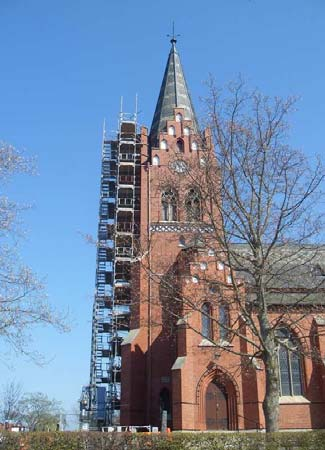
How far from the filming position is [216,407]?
2744 centimetres

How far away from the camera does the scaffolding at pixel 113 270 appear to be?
3569 centimetres

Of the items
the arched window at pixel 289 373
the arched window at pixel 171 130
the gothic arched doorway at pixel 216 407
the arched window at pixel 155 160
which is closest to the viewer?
the gothic arched doorway at pixel 216 407

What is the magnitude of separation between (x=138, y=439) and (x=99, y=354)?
2440 centimetres

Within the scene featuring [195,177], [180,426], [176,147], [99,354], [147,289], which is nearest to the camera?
[195,177]

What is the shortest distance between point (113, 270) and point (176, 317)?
1114 centimetres

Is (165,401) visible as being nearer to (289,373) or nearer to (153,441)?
(289,373)

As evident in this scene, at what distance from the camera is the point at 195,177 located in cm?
1866

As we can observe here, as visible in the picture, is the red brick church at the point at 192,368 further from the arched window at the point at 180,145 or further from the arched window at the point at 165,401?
the arched window at the point at 180,145

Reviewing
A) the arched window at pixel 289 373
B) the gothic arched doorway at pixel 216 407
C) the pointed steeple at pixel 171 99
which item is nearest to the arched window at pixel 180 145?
the pointed steeple at pixel 171 99

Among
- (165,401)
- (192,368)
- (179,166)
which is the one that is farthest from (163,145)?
(179,166)

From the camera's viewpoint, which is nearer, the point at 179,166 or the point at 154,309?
the point at 179,166

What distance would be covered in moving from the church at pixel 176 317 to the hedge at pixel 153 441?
143 inches

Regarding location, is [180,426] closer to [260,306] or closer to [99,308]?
[260,306]

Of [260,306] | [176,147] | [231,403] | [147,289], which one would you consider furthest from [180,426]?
[176,147]
